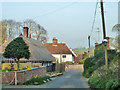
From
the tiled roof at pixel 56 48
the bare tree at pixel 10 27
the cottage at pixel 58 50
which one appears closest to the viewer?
the bare tree at pixel 10 27

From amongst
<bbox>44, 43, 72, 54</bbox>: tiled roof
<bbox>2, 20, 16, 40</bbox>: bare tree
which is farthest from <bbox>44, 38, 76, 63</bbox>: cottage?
<bbox>2, 20, 16, 40</bbox>: bare tree

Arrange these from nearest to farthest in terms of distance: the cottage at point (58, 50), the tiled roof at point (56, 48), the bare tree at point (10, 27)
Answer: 1. the bare tree at point (10, 27)
2. the cottage at point (58, 50)
3. the tiled roof at point (56, 48)

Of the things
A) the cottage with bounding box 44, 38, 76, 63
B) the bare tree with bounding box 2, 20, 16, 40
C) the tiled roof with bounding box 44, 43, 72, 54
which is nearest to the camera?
the bare tree with bounding box 2, 20, 16, 40

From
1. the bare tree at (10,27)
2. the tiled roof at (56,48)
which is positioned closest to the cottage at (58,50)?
the tiled roof at (56,48)

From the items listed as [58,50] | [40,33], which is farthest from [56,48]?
[40,33]

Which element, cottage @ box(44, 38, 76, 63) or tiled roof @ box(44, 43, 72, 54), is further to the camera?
tiled roof @ box(44, 43, 72, 54)

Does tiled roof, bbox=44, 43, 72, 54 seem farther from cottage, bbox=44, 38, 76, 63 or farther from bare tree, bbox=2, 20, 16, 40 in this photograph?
bare tree, bbox=2, 20, 16, 40

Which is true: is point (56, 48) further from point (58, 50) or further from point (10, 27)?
point (10, 27)

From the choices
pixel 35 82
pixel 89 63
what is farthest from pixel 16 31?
pixel 35 82

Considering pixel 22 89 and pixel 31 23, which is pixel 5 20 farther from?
pixel 22 89

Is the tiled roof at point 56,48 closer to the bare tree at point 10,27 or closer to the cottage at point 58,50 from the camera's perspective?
the cottage at point 58,50

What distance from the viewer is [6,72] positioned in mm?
18391

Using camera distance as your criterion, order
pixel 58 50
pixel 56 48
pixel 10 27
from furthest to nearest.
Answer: pixel 56 48 → pixel 58 50 → pixel 10 27

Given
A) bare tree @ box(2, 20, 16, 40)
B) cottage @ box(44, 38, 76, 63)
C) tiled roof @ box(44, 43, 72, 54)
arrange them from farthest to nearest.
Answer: tiled roof @ box(44, 43, 72, 54) → cottage @ box(44, 38, 76, 63) → bare tree @ box(2, 20, 16, 40)
